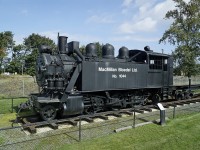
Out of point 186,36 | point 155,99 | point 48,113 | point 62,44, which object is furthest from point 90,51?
point 186,36

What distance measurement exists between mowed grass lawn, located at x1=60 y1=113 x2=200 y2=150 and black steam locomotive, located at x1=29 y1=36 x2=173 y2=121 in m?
3.10

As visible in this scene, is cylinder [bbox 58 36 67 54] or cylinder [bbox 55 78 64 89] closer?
cylinder [bbox 55 78 64 89]

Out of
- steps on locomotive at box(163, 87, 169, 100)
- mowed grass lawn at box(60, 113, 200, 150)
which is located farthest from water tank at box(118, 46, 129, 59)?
mowed grass lawn at box(60, 113, 200, 150)

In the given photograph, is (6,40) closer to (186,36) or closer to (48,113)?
(186,36)

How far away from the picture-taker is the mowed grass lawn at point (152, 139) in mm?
8227

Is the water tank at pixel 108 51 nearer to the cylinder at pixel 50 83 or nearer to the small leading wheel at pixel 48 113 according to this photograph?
the cylinder at pixel 50 83

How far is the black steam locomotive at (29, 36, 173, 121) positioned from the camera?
11.4 meters

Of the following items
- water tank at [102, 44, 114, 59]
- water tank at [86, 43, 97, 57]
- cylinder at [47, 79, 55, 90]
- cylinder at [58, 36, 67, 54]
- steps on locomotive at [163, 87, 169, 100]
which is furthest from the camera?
steps on locomotive at [163, 87, 169, 100]

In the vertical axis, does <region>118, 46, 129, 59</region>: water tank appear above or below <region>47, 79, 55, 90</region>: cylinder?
above

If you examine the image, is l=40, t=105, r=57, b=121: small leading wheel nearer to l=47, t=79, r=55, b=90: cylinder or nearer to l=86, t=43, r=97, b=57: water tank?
l=47, t=79, r=55, b=90: cylinder

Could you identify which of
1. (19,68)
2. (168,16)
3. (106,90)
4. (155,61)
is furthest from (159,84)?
(19,68)

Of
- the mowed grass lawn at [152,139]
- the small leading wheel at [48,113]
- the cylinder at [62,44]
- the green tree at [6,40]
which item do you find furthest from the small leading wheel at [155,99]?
the green tree at [6,40]

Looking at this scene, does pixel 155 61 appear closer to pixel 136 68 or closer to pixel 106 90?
pixel 136 68

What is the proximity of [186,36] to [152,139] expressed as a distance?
21010mm
